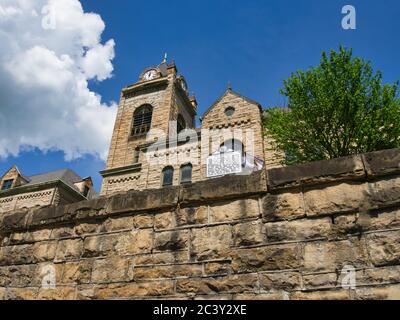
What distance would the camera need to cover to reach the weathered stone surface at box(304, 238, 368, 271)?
2662 millimetres

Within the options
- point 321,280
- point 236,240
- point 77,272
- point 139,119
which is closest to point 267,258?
point 236,240

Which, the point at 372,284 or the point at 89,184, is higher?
the point at 89,184

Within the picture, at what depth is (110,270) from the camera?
3527 millimetres

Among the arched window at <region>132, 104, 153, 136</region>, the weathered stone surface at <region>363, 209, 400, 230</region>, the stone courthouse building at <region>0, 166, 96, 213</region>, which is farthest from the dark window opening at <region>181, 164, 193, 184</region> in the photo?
the weathered stone surface at <region>363, 209, 400, 230</region>

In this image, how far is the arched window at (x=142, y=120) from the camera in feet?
96.1

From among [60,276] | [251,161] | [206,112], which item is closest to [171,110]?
[206,112]

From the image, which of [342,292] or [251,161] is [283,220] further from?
[251,161]

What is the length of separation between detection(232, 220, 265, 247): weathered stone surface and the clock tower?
21.1 meters

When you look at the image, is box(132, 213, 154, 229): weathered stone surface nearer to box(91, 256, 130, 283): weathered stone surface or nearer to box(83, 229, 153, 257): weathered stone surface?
box(83, 229, 153, 257): weathered stone surface

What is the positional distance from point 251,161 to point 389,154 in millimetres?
16886
